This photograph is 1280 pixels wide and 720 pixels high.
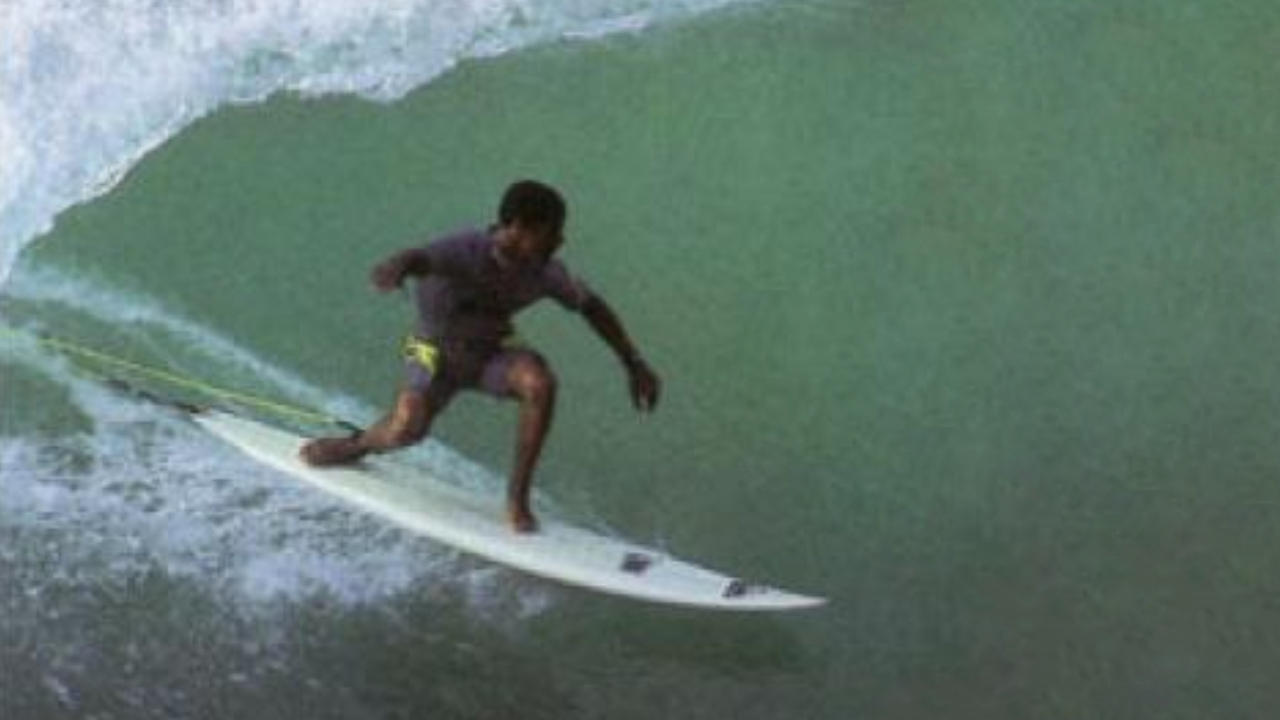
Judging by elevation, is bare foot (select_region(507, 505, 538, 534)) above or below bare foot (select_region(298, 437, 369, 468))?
below

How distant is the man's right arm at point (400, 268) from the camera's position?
93.5 inches

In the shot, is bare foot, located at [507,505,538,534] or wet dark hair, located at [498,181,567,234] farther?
bare foot, located at [507,505,538,534]

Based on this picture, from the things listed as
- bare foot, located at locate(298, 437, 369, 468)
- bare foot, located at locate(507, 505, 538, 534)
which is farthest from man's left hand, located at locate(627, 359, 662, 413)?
bare foot, located at locate(298, 437, 369, 468)

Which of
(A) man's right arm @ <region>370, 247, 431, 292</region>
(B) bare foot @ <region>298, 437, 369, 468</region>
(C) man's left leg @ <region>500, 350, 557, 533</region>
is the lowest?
(B) bare foot @ <region>298, 437, 369, 468</region>

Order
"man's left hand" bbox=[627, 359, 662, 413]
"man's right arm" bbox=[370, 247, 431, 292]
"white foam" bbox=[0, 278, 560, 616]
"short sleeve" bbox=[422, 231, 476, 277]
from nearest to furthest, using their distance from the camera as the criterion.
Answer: "man's right arm" bbox=[370, 247, 431, 292]
"short sleeve" bbox=[422, 231, 476, 277]
"man's left hand" bbox=[627, 359, 662, 413]
"white foam" bbox=[0, 278, 560, 616]

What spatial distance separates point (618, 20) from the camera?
2.90m

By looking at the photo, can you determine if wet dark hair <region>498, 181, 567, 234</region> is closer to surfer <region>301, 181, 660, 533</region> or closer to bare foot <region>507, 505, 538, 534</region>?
surfer <region>301, 181, 660, 533</region>

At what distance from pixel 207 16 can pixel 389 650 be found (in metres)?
0.92

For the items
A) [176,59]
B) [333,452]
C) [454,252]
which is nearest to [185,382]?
[333,452]

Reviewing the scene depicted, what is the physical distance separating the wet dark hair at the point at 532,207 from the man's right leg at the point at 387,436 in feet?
0.94

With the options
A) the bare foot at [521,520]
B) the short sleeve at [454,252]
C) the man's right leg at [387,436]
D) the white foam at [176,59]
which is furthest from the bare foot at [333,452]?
the white foam at [176,59]

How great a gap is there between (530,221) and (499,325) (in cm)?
17

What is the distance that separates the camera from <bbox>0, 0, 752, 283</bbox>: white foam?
288cm

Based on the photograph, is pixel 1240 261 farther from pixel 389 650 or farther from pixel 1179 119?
pixel 389 650
